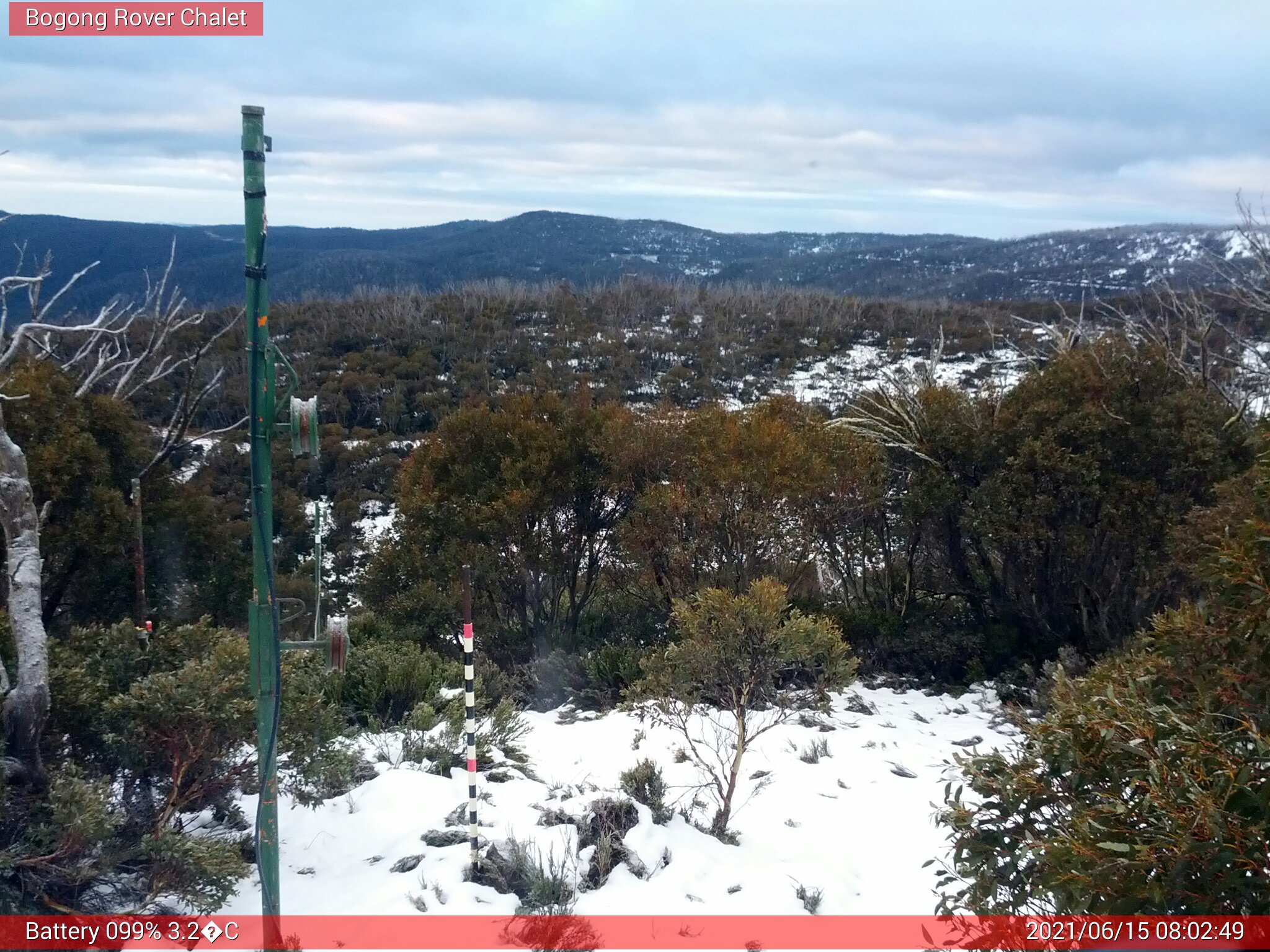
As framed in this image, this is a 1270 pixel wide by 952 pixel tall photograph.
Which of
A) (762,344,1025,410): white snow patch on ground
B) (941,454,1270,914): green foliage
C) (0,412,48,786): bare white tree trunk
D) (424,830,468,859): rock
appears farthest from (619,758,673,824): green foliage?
(762,344,1025,410): white snow patch on ground

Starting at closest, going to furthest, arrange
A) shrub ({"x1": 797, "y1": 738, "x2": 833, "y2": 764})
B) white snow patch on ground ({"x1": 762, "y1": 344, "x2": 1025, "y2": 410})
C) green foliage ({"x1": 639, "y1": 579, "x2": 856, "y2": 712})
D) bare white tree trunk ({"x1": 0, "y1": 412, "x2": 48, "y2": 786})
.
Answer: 1. bare white tree trunk ({"x1": 0, "y1": 412, "x2": 48, "y2": 786})
2. green foliage ({"x1": 639, "y1": 579, "x2": 856, "y2": 712})
3. shrub ({"x1": 797, "y1": 738, "x2": 833, "y2": 764})
4. white snow patch on ground ({"x1": 762, "y1": 344, "x2": 1025, "y2": 410})

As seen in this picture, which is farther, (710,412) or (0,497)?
(710,412)

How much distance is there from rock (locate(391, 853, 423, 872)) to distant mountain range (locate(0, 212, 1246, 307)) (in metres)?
18.3

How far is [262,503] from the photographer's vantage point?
367cm

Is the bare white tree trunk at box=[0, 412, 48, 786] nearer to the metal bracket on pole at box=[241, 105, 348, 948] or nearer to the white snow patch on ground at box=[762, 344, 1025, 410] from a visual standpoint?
the metal bracket on pole at box=[241, 105, 348, 948]

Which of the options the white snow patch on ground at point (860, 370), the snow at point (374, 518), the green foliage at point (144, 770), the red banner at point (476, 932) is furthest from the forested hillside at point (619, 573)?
the white snow patch on ground at point (860, 370)

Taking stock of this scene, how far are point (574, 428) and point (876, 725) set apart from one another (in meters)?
5.17

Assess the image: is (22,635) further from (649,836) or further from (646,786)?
(646,786)

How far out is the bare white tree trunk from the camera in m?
4.04

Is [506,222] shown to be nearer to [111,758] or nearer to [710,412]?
[710,412]

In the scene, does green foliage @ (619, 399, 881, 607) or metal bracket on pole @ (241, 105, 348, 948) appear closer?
metal bracket on pole @ (241, 105, 348, 948)

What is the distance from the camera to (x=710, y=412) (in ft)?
36.1

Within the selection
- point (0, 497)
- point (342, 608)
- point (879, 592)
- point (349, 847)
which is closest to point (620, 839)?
point (349, 847)

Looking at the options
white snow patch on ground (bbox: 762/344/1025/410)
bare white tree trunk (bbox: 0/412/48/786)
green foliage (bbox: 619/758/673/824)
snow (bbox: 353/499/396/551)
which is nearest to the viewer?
bare white tree trunk (bbox: 0/412/48/786)
